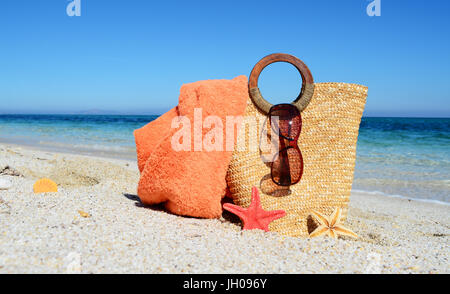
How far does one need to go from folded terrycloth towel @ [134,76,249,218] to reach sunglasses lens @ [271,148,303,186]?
0.38m

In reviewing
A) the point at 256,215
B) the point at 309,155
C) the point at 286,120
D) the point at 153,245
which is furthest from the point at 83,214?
the point at 309,155

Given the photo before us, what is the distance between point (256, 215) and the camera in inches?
91.3

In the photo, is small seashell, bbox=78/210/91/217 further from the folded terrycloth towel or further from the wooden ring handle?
the wooden ring handle

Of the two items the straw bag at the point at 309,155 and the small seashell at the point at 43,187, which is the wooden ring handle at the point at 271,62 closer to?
the straw bag at the point at 309,155

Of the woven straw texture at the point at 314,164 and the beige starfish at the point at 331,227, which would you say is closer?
the beige starfish at the point at 331,227

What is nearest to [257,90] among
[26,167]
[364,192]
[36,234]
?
[36,234]

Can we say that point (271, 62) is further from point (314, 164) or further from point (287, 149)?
point (314, 164)

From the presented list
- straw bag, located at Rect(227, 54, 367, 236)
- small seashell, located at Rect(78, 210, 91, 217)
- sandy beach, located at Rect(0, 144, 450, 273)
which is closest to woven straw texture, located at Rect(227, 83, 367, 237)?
straw bag, located at Rect(227, 54, 367, 236)

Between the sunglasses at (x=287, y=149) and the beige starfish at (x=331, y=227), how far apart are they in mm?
334

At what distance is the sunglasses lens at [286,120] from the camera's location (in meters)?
2.46

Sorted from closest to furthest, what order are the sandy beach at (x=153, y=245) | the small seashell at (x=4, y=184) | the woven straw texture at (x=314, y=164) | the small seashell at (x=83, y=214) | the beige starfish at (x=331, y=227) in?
1. the sandy beach at (x=153, y=245)
2. the small seashell at (x=83, y=214)
3. the beige starfish at (x=331, y=227)
4. the woven straw texture at (x=314, y=164)
5. the small seashell at (x=4, y=184)

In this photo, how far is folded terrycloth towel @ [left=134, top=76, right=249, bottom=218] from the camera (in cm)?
236

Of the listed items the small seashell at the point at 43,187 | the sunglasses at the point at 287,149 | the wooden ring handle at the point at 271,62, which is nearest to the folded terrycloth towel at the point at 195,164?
the wooden ring handle at the point at 271,62

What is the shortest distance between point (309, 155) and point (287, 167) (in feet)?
0.73
